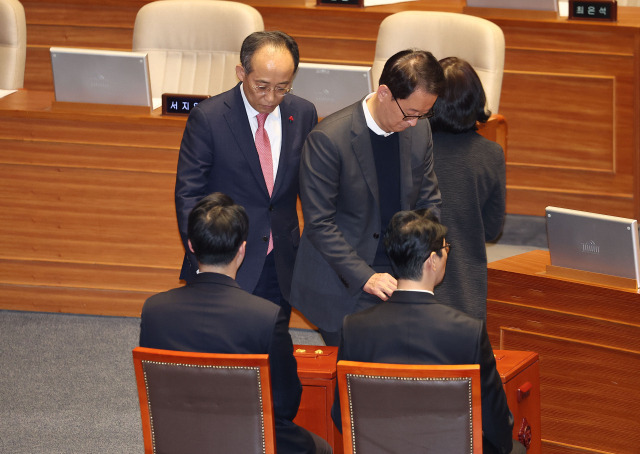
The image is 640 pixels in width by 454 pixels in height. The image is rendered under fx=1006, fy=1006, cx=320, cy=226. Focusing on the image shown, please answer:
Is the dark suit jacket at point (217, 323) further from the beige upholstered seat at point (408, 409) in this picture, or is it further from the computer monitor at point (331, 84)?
the computer monitor at point (331, 84)

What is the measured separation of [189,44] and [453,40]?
1.31 metres

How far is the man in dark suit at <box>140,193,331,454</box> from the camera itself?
2371mm

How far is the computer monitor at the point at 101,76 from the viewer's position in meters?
4.25

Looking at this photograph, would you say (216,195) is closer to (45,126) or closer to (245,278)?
(245,278)

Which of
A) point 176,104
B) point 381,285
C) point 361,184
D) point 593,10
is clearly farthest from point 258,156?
point 593,10

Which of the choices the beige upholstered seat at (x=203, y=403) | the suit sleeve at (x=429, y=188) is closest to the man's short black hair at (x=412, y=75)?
the suit sleeve at (x=429, y=188)

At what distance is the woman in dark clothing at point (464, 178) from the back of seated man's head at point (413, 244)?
80 cm

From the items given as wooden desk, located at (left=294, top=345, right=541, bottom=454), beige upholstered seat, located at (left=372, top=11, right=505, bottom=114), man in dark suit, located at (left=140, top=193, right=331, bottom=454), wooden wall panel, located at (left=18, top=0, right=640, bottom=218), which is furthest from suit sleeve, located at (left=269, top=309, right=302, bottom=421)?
wooden wall panel, located at (left=18, top=0, right=640, bottom=218)

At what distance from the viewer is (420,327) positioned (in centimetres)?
232

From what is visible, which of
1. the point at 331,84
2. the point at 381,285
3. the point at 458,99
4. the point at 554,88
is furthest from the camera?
the point at 554,88

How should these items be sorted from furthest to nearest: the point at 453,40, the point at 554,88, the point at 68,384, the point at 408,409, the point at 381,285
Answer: the point at 554,88 < the point at 453,40 < the point at 68,384 < the point at 381,285 < the point at 408,409

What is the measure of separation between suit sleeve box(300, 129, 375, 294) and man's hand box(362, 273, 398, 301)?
2.4 inches

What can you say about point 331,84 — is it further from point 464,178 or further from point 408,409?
point 408,409

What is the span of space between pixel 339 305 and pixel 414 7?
3168mm
